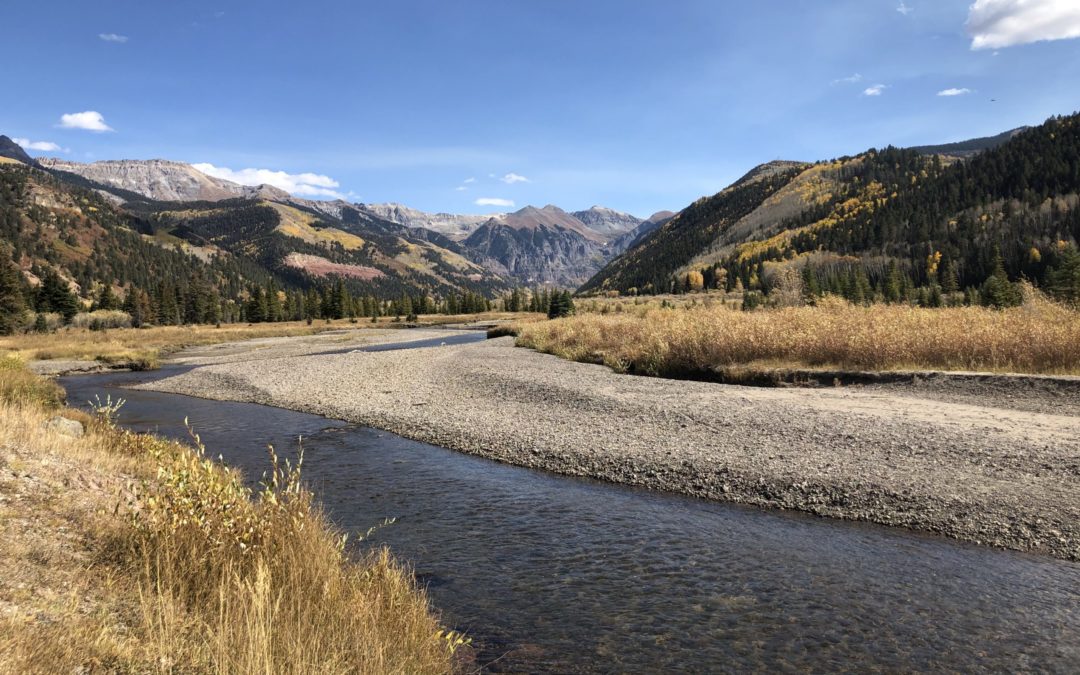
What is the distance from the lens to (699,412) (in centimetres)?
1828

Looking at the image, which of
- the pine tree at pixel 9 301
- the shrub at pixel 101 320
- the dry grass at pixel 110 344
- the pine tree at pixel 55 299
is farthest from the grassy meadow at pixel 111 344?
the pine tree at pixel 55 299

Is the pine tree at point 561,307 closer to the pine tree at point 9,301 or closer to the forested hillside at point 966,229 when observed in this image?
the forested hillside at point 966,229

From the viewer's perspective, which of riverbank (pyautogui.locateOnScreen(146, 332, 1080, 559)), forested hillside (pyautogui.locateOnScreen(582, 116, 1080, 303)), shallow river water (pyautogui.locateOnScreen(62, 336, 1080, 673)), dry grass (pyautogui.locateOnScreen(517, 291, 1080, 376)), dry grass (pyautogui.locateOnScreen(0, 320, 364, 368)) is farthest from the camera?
forested hillside (pyautogui.locateOnScreen(582, 116, 1080, 303))

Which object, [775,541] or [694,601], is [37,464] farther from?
[775,541]

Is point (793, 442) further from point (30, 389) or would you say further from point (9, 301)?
point (9, 301)

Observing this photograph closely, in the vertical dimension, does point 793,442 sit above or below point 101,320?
below

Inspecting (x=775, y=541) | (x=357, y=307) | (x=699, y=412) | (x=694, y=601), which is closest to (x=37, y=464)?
(x=694, y=601)

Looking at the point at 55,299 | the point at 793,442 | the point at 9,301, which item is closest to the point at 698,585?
the point at 793,442

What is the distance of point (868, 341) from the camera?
2230 cm

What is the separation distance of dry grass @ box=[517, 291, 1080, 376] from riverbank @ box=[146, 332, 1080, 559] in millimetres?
2589

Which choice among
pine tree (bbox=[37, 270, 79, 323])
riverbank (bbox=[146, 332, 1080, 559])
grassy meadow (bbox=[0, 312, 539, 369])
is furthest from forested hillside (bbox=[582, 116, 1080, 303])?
pine tree (bbox=[37, 270, 79, 323])

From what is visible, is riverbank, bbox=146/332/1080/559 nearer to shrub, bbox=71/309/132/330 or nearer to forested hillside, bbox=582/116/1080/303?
shrub, bbox=71/309/132/330

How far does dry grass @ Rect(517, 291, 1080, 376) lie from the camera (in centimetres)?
1911

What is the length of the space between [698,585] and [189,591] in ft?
22.3
